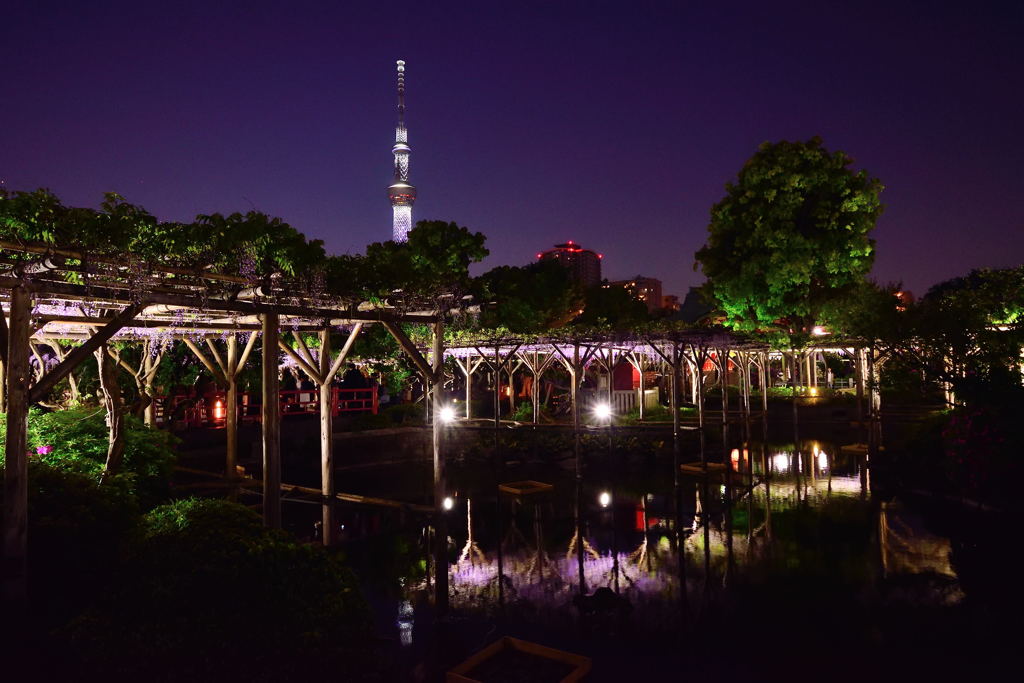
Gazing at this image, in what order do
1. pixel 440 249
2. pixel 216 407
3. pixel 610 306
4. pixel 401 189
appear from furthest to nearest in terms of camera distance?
pixel 401 189 < pixel 610 306 < pixel 440 249 < pixel 216 407

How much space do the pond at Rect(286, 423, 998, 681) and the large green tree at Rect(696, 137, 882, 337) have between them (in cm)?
1150

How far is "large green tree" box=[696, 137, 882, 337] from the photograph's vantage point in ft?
84.3

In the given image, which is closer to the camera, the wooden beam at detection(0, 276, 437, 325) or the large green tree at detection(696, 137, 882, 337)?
the wooden beam at detection(0, 276, 437, 325)

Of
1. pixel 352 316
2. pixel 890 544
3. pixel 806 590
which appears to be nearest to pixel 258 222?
pixel 352 316

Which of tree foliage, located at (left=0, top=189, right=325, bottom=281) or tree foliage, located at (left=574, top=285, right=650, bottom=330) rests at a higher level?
tree foliage, located at (left=574, top=285, right=650, bottom=330)

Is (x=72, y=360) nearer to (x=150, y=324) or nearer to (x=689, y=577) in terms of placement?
(x=150, y=324)

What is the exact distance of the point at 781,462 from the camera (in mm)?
19719

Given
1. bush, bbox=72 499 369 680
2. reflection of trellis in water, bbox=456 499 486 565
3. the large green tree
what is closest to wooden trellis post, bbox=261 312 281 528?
bush, bbox=72 499 369 680

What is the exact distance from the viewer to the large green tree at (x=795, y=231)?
2570 centimetres

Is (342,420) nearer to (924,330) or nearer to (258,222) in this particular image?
(258,222)

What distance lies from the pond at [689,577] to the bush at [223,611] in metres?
1.62

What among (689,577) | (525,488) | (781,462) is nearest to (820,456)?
(781,462)

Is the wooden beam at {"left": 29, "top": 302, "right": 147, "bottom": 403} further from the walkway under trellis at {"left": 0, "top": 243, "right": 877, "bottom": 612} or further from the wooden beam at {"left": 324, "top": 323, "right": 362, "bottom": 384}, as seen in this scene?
the wooden beam at {"left": 324, "top": 323, "right": 362, "bottom": 384}

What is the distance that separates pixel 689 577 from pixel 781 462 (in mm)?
11943
